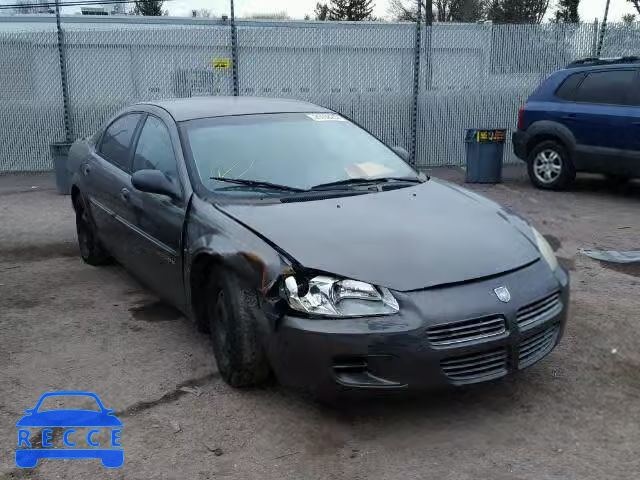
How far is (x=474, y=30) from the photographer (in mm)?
11961

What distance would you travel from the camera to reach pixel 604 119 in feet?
29.5

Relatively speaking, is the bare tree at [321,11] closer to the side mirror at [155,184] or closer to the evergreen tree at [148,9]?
the evergreen tree at [148,9]

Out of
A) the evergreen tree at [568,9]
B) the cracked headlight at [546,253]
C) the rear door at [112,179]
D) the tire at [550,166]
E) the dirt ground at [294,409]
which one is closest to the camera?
the dirt ground at [294,409]

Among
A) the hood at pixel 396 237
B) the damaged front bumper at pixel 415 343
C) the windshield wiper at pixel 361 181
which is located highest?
the windshield wiper at pixel 361 181

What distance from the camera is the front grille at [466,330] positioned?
9.96ft

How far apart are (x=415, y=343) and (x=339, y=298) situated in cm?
41

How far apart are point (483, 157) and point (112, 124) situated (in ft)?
20.9

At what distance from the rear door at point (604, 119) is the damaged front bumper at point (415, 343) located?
6.52 metres

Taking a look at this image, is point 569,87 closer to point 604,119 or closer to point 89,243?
point 604,119

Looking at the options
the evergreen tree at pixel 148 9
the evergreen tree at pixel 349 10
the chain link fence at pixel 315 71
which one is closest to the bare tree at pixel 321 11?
the evergreen tree at pixel 349 10

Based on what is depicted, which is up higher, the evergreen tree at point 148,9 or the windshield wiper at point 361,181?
the evergreen tree at point 148,9

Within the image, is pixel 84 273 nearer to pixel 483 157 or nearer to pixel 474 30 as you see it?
pixel 483 157

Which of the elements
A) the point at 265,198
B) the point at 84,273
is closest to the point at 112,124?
the point at 84,273

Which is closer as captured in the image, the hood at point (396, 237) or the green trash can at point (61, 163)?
the hood at point (396, 237)
